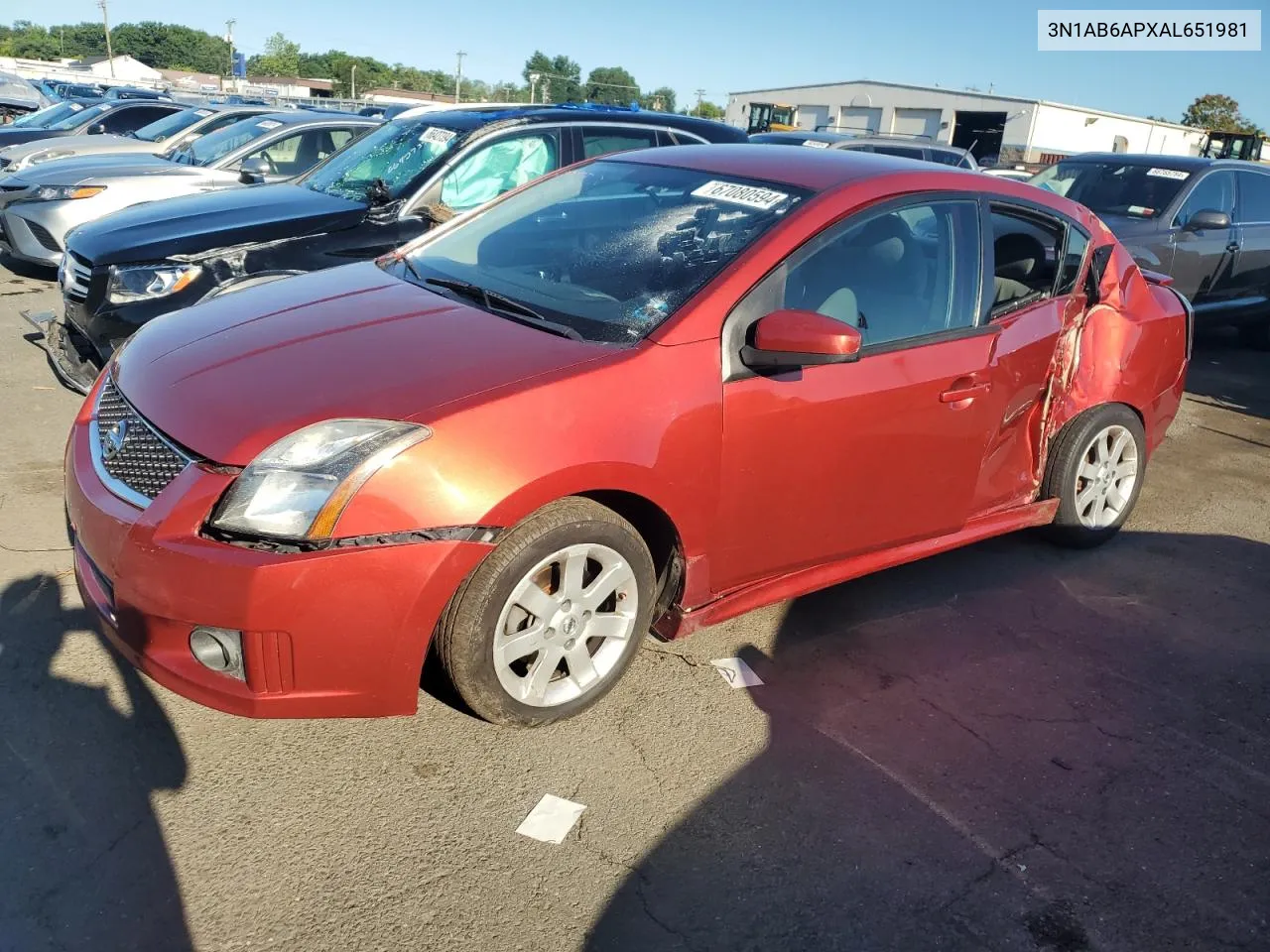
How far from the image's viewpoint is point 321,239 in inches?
219

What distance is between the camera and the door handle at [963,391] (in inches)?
141

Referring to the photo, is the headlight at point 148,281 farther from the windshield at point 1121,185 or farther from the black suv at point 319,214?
the windshield at point 1121,185

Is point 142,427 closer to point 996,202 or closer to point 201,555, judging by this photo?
point 201,555

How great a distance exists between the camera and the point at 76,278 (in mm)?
5230

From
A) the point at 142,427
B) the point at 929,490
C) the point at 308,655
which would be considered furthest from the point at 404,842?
the point at 929,490

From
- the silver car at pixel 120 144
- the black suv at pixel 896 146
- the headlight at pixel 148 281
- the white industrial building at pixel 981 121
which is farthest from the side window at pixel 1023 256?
the white industrial building at pixel 981 121

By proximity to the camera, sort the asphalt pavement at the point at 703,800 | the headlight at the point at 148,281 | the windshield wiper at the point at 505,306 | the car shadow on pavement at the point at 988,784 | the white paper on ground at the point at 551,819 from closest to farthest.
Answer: the asphalt pavement at the point at 703,800
the car shadow on pavement at the point at 988,784
the white paper on ground at the point at 551,819
the windshield wiper at the point at 505,306
the headlight at the point at 148,281

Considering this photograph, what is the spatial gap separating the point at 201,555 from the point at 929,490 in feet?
8.23

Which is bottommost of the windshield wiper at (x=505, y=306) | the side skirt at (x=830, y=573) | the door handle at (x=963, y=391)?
the side skirt at (x=830, y=573)

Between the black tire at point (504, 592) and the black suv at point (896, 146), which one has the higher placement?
the black suv at point (896, 146)

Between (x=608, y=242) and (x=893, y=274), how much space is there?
1.02m

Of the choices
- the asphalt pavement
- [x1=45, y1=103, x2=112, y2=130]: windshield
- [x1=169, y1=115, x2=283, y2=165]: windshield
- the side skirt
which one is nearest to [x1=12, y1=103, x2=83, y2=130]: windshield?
[x1=45, y1=103, x2=112, y2=130]: windshield

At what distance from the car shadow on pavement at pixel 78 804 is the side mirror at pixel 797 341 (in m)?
2.03

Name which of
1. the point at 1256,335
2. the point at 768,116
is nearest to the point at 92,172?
the point at 1256,335
